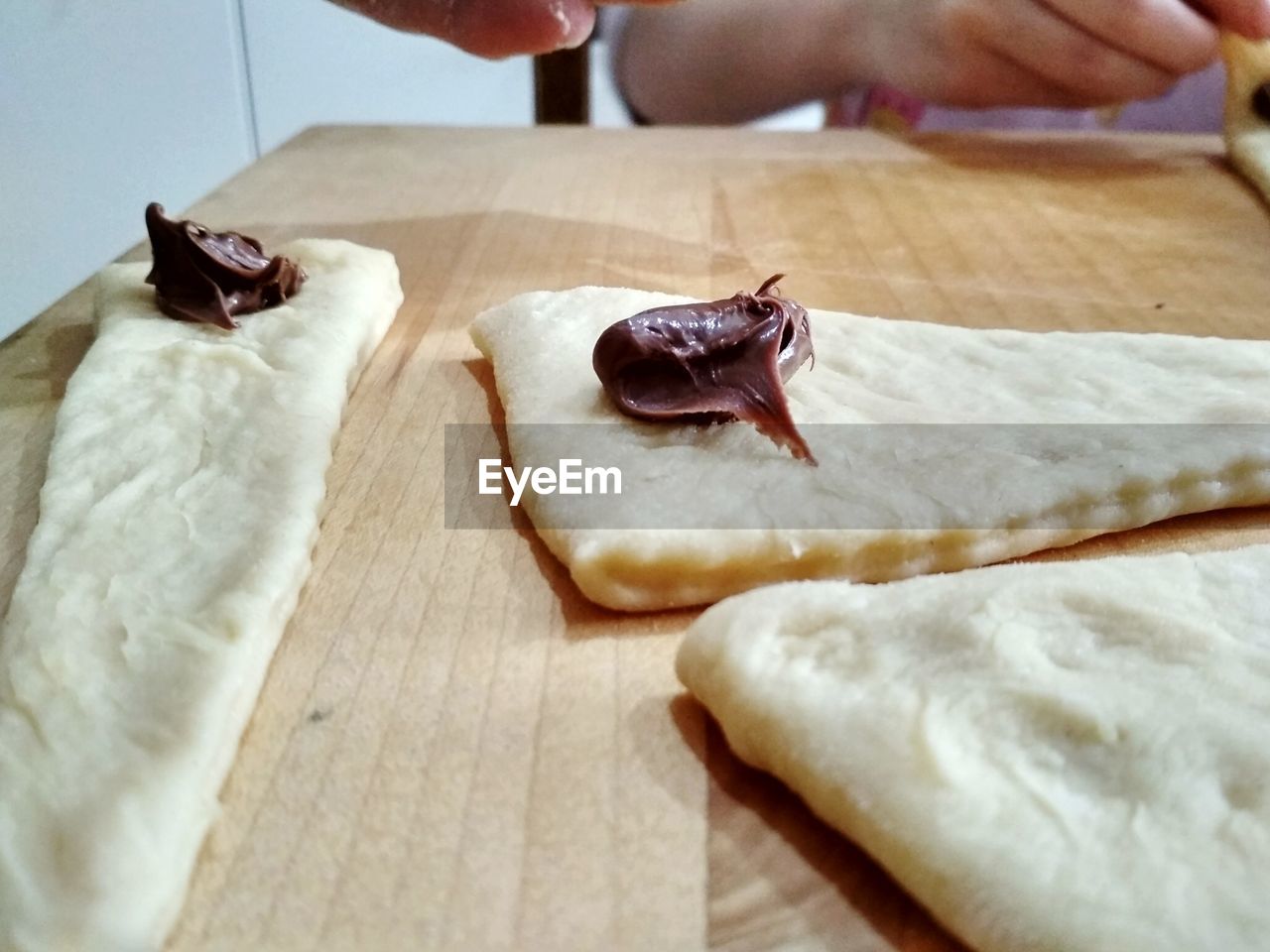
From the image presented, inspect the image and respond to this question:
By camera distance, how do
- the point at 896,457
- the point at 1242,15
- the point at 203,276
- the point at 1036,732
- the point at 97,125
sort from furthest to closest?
the point at 1242,15 < the point at 97,125 < the point at 203,276 < the point at 896,457 < the point at 1036,732

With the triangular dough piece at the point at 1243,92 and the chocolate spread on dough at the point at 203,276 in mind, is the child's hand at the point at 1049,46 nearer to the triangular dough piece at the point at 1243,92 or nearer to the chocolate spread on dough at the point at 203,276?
the triangular dough piece at the point at 1243,92

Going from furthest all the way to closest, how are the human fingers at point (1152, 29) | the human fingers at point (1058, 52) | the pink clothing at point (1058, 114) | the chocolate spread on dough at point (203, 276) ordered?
the pink clothing at point (1058, 114), the human fingers at point (1058, 52), the human fingers at point (1152, 29), the chocolate spread on dough at point (203, 276)

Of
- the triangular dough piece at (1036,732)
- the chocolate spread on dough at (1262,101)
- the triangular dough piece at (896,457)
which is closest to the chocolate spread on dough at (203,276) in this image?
the triangular dough piece at (896,457)

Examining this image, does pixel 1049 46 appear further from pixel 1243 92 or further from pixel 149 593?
pixel 149 593

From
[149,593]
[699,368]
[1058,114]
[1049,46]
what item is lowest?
[1058,114]

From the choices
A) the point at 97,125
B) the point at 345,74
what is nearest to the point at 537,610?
the point at 97,125

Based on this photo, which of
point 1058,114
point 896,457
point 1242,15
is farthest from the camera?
point 1058,114
